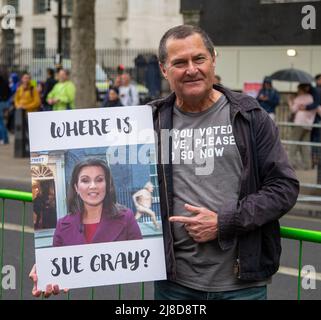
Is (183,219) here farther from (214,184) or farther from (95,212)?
(95,212)

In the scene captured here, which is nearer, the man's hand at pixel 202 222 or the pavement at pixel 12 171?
the man's hand at pixel 202 222

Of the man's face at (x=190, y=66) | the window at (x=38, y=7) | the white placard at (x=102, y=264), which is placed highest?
the window at (x=38, y=7)

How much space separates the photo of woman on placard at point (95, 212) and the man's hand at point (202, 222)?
0.24m

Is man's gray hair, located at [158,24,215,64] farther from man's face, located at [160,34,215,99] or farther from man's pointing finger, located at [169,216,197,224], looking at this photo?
man's pointing finger, located at [169,216,197,224]

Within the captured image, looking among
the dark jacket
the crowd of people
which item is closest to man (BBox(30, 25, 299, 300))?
the dark jacket

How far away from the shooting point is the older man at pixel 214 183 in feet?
9.16

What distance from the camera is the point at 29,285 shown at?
17.7ft

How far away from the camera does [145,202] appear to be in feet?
9.60

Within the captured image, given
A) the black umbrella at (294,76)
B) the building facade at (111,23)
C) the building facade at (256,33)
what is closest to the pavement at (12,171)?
the black umbrella at (294,76)

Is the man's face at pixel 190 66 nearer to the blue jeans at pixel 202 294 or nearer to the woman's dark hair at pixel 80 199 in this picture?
the woman's dark hair at pixel 80 199

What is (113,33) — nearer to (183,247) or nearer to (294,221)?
(294,221)

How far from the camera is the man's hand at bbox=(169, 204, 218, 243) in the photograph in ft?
9.12
